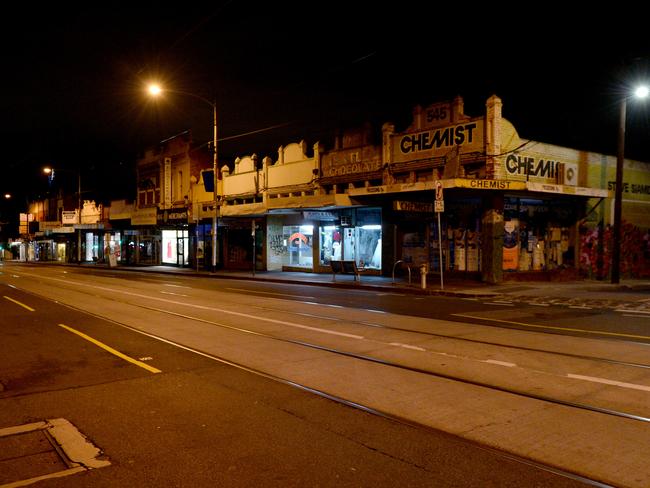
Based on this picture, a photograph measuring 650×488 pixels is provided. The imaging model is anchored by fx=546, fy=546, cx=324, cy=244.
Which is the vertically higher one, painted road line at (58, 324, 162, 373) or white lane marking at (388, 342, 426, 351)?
white lane marking at (388, 342, 426, 351)

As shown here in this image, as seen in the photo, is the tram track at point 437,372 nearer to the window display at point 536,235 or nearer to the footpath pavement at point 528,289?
the footpath pavement at point 528,289

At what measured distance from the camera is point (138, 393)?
21.9ft

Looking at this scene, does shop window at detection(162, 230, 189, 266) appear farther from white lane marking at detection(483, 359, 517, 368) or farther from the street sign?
white lane marking at detection(483, 359, 517, 368)

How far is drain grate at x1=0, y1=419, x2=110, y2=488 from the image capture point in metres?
4.39

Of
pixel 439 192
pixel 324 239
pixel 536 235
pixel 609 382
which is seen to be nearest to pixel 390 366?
pixel 609 382

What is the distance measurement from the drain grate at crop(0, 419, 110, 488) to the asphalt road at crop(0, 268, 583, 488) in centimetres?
10

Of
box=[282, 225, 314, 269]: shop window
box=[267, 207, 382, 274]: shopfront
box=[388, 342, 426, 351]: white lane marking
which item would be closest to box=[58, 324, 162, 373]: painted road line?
box=[388, 342, 426, 351]: white lane marking

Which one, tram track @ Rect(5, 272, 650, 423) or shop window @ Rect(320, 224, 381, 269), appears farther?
shop window @ Rect(320, 224, 381, 269)

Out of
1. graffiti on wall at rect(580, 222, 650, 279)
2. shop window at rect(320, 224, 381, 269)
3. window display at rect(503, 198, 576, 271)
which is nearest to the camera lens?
window display at rect(503, 198, 576, 271)

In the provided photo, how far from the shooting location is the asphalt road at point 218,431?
430 cm

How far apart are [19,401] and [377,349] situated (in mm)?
5274

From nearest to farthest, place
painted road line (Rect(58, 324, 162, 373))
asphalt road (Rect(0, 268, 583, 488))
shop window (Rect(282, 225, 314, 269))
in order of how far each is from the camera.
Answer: asphalt road (Rect(0, 268, 583, 488))
painted road line (Rect(58, 324, 162, 373))
shop window (Rect(282, 225, 314, 269))

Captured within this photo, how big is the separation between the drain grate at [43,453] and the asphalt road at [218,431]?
0.10 meters

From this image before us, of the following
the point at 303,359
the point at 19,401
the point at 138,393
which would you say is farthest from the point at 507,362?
the point at 19,401
